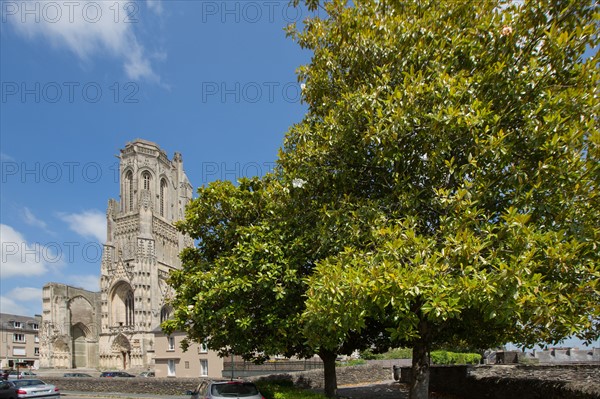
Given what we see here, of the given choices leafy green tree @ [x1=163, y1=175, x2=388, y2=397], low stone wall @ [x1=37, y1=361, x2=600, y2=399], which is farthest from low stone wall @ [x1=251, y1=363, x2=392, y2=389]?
leafy green tree @ [x1=163, y1=175, x2=388, y2=397]

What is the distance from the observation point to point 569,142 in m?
9.55

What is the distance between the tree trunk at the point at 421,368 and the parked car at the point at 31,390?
2019 cm

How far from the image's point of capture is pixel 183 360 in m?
44.1

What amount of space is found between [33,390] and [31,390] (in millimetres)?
139

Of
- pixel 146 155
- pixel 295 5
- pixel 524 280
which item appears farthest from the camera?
pixel 146 155

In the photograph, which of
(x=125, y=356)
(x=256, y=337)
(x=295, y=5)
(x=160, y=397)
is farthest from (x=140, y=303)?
(x=295, y=5)

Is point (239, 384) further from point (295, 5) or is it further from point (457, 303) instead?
point (295, 5)

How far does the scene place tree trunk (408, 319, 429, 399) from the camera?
13.0 metres

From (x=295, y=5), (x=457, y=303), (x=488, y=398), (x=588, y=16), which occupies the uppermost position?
(x=295, y=5)

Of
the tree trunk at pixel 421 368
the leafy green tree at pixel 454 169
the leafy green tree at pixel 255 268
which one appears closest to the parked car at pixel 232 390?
the leafy green tree at pixel 255 268

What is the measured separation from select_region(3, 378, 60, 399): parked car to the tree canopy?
14.7 m

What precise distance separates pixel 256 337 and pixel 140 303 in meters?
71.8

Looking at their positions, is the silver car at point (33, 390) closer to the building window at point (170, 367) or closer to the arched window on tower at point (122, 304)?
the building window at point (170, 367)

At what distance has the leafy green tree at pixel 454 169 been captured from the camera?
920cm
